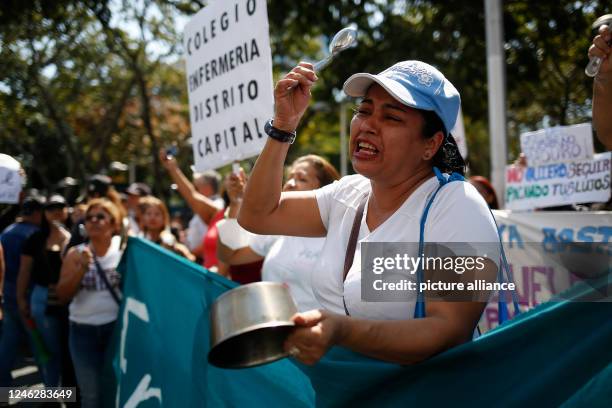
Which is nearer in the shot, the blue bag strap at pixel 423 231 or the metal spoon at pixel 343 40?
the blue bag strap at pixel 423 231

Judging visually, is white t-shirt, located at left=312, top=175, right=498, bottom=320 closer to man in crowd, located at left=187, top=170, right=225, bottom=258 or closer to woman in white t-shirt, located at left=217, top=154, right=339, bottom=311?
woman in white t-shirt, located at left=217, top=154, right=339, bottom=311

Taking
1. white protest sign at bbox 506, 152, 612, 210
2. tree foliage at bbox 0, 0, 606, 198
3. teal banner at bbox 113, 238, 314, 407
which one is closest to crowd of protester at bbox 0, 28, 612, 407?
teal banner at bbox 113, 238, 314, 407

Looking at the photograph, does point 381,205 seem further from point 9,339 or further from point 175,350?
point 9,339

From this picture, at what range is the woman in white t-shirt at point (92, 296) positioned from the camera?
13.9 ft

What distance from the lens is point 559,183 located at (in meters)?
→ 5.86

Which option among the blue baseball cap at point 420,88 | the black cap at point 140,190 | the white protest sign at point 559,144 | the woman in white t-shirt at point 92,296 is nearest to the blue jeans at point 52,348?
the woman in white t-shirt at point 92,296

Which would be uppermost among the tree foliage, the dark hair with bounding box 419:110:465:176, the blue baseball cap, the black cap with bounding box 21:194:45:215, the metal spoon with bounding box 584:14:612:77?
the tree foliage

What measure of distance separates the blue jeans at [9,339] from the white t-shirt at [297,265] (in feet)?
10.8

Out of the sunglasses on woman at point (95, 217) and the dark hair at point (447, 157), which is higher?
the dark hair at point (447, 157)

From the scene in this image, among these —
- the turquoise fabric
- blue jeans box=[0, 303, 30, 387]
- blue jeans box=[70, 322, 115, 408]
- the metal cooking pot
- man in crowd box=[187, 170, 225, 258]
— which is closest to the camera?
the metal cooking pot

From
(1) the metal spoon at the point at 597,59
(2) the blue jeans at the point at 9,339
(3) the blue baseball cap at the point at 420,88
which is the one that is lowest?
(2) the blue jeans at the point at 9,339

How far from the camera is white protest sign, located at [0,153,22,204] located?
379 centimetres

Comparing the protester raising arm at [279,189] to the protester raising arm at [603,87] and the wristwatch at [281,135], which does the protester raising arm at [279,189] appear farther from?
the protester raising arm at [603,87]

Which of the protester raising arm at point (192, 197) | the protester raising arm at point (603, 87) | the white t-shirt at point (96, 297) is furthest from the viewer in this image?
the protester raising arm at point (192, 197)
